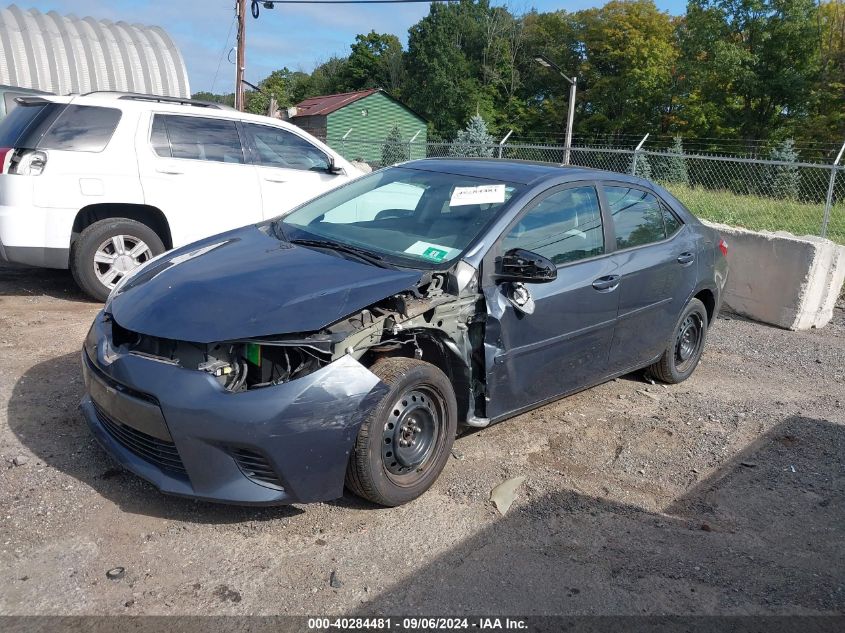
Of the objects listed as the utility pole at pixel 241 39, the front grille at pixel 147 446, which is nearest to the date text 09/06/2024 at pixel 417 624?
the front grille at pixel 147 446

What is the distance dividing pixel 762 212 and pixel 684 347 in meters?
9.16

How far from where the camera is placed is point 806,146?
1394 inches

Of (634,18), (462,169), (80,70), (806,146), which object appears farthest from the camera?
(634,18)

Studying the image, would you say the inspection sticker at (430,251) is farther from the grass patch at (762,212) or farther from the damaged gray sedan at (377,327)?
the grass patch at (762,212)

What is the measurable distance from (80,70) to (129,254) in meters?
14.6

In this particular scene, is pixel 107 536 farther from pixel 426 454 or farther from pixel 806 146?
pixel 806 146

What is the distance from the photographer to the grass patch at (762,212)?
12344 millimetres

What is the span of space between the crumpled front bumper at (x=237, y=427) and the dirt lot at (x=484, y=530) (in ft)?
0.87

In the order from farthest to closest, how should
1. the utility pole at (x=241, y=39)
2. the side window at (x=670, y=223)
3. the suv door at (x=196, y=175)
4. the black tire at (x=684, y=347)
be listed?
the utility pole at (x=241, y=39) < the suv door at (x=196, y=175) < the black tire at (x=684, y=347) < the side window at (x=670, y=223)

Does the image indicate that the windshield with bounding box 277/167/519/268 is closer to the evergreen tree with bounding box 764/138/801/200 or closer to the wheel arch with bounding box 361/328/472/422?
the wheel arch with bounding box 361/328/472/422

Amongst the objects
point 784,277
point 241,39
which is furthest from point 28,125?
point 241,39

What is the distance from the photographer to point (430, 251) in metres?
3.89

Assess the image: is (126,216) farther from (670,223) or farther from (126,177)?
(670,223)

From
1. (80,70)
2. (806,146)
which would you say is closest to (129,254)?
(80,70)
